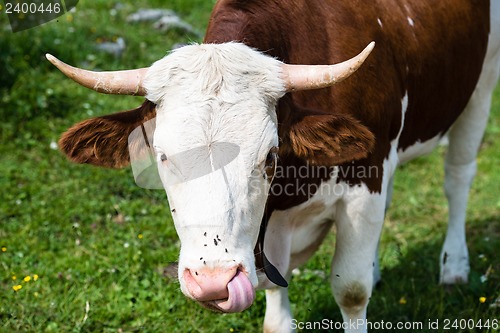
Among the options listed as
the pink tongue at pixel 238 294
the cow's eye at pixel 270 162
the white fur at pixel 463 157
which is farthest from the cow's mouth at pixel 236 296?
the white fur at pixel 463 157

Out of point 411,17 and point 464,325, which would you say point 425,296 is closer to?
point 464,325

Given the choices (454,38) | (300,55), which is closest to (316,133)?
(300,55)

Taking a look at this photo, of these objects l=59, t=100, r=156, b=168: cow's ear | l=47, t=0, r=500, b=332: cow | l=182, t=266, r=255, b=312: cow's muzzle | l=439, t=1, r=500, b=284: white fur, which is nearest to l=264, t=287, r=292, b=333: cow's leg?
l=47, t=0, r=500, b=332: cow

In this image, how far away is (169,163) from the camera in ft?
10.1

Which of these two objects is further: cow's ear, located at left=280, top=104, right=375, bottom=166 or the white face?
cow's ear, located at left=280, top=104, right=375, bottom=166

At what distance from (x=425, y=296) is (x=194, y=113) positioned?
2.47m

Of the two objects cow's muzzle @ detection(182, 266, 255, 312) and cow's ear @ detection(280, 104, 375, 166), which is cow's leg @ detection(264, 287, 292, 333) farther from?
cow's muzzle @ detection(182, 266, 255, 312)

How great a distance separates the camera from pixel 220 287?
111 inches

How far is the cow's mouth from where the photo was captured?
2855 mm

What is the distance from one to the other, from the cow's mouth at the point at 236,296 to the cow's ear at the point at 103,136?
0.81 m

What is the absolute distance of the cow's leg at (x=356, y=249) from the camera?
3.93m

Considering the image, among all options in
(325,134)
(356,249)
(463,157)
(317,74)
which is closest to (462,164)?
(463,157)

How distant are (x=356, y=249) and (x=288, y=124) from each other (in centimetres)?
96

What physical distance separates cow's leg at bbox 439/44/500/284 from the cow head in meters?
2.17
